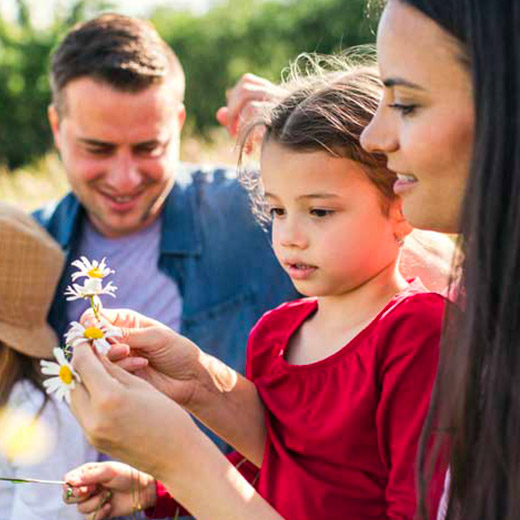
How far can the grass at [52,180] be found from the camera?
8344mm

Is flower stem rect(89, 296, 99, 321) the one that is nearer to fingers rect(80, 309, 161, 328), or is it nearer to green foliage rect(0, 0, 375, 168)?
fingers rect(80, 309, 161, 328)

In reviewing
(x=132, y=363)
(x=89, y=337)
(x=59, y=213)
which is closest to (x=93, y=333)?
(x=89, y=337)

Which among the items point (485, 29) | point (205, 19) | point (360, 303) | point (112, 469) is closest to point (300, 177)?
point (360, 303)

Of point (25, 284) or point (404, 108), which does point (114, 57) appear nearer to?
point (25, 284)

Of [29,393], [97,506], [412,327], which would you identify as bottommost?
[97,506]

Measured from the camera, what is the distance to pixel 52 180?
921 cm

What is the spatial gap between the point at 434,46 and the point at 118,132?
2.42 meters

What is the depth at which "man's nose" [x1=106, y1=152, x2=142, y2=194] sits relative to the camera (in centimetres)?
400

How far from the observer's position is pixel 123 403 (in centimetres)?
189

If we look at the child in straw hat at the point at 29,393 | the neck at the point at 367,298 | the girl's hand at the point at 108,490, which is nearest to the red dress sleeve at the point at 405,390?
the neck at the point at 367,298

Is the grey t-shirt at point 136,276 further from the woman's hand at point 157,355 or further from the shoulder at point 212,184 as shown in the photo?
the woman's hand at point 157,355

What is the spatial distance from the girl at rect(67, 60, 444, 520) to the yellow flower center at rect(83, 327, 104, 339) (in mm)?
66

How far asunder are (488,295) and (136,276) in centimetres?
253

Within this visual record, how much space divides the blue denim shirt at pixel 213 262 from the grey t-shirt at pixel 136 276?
Answer: 0.04 meters
